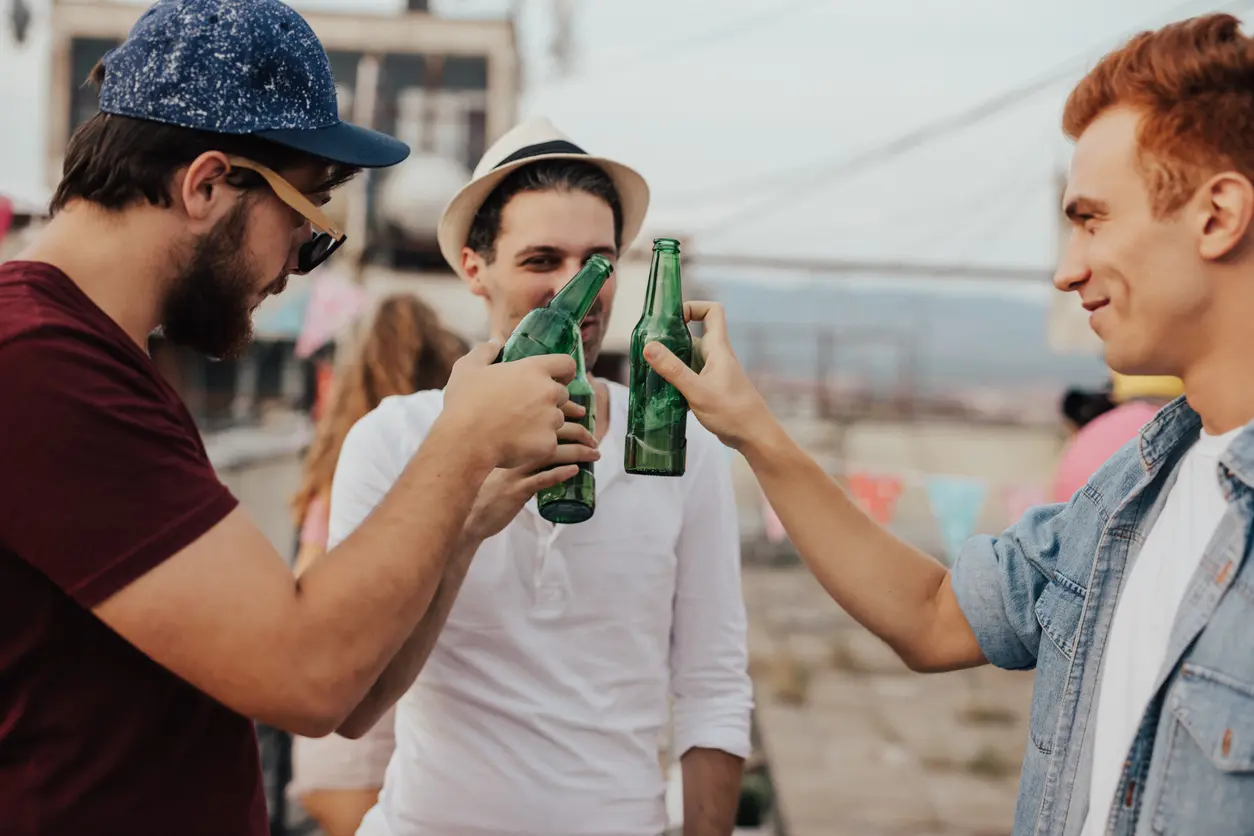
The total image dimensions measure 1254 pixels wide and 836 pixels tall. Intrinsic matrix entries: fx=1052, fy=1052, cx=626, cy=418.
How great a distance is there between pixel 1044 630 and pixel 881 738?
275 inches

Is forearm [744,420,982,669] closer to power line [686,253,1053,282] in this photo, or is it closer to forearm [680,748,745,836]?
forearm [680,748,745,836]

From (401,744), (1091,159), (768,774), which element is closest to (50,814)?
(401,744)

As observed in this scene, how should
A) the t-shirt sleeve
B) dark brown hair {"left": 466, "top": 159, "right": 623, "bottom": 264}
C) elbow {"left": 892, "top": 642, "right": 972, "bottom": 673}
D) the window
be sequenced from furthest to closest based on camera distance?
the window → dark brown hair {"left": 466, "top": 159, "right": 623, "bottom": 264} → elbow {"left": 892, "top": 642, "right": 972, "bottom": 673} → the t-shirt sleeve

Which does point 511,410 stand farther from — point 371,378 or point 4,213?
point 4,213

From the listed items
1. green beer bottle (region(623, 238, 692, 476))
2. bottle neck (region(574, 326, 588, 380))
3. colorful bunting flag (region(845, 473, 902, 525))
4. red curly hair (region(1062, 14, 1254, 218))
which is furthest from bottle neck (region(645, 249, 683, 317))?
colorful bunting flag (region(845, 473, 902, 525))

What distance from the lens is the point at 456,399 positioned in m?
1.51

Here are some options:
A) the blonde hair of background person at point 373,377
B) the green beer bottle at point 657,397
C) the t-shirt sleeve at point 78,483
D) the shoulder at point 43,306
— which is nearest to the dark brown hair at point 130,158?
the shoulder at point 43,306

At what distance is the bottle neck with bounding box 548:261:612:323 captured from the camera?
195cm

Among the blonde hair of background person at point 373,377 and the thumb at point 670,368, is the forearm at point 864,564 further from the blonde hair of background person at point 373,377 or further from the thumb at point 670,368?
the blonde hair of background person at point 373,377

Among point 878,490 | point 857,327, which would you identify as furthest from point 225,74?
point 857,327

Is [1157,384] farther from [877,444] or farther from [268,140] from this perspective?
[877,444]

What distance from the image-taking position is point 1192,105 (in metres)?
1.36

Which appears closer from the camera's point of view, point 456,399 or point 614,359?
point 456,399

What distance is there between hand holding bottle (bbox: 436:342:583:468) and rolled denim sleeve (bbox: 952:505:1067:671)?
711mm
